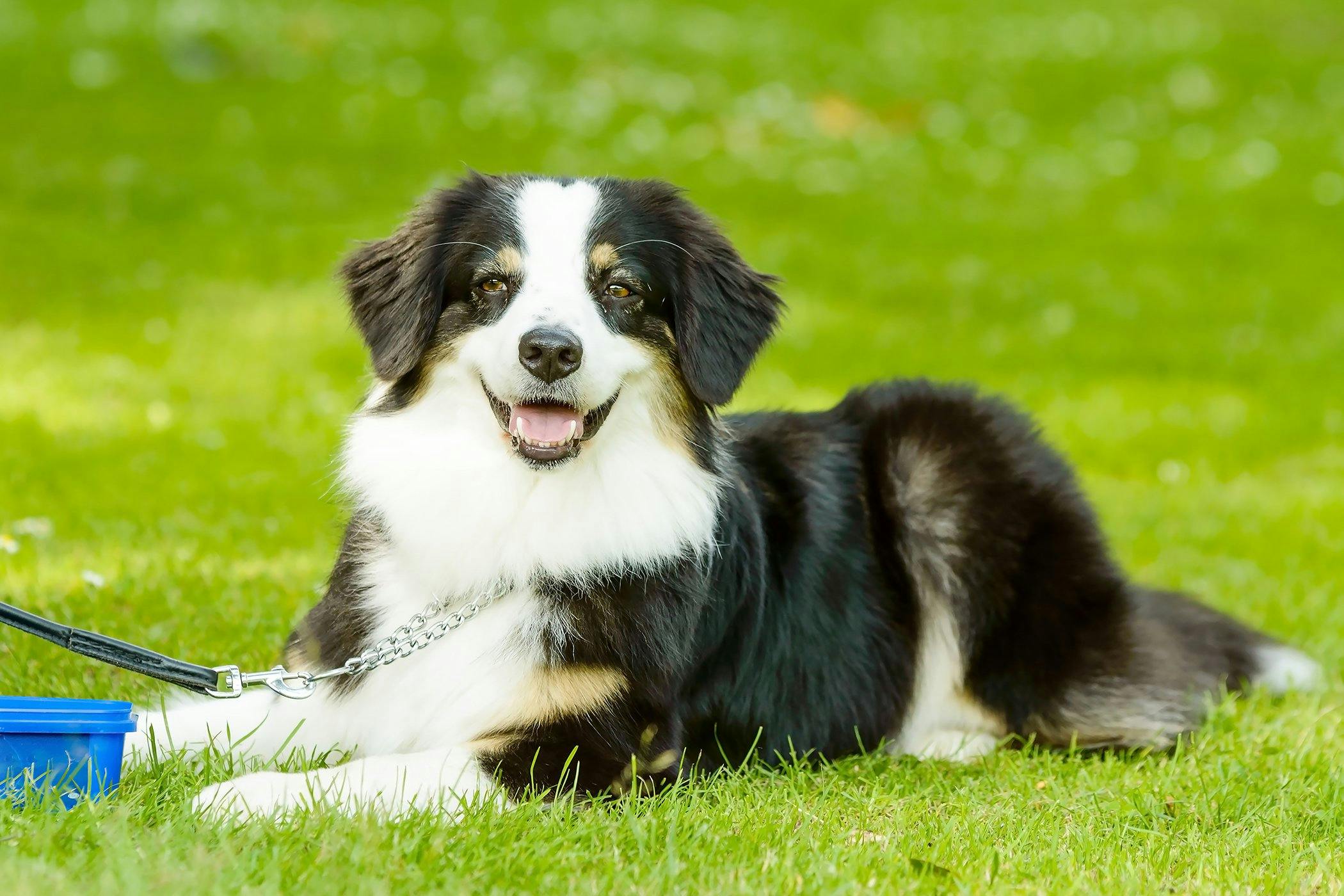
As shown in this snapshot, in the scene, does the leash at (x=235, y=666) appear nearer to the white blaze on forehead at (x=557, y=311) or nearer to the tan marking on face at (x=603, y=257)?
the white blaze on forehead at (x=557, y=311)

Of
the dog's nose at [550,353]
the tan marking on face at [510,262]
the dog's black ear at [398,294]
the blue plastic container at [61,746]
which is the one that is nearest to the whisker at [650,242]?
the tan marking on face at [510,262]

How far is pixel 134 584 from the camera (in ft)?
19.4

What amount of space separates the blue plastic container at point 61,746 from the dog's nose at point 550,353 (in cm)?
130

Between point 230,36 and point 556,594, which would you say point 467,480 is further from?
point 230,36

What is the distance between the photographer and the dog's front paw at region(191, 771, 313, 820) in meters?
3.46

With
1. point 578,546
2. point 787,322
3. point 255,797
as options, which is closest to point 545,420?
point 578,546

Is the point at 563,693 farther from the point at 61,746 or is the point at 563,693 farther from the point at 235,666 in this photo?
the point at 61,746

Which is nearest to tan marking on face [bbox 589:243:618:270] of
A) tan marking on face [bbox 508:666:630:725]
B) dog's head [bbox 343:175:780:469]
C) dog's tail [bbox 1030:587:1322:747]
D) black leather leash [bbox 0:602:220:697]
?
dog's head [bbox 343:175:780:469]

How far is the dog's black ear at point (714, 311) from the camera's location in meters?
4.33

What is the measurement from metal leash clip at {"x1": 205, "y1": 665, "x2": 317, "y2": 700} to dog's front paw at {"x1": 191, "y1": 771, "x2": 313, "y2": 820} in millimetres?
378

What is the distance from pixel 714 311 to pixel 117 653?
1.90 m

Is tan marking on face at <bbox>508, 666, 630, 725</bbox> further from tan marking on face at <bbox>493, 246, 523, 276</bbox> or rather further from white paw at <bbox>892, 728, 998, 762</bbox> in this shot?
white paw at <bbox>892, 728, 998, 762</bbox>

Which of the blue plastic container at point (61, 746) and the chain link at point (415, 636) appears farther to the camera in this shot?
the chain link at point (415, 636)

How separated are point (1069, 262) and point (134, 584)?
10423 millimetres
